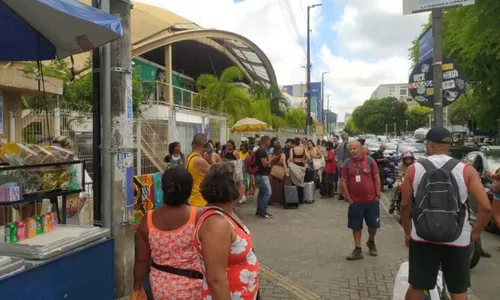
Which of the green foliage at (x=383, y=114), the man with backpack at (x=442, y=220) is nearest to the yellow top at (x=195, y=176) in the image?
the man with backpack at (x=442, y=220)

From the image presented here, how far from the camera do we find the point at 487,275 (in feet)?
18.5

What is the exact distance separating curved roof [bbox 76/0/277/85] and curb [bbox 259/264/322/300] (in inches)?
726

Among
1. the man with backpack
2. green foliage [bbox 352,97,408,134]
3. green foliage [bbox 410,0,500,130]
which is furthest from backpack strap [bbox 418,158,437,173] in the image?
green foliage [bbox 352,97,408,134]

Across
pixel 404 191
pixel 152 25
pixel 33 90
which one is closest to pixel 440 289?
pixel 404 191

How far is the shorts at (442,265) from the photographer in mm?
3416

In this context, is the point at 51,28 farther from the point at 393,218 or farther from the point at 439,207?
the point at 393,218

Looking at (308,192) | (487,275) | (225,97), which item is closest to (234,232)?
(487,275)

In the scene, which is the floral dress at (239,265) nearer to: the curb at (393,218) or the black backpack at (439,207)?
the black backpack at (439,207)

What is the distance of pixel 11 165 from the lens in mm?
2902

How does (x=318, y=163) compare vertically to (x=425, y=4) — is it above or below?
below

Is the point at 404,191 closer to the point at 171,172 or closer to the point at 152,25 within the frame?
the point at 171,172

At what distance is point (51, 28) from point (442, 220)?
3259 millimetres

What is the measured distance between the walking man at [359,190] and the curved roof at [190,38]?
58.8ft

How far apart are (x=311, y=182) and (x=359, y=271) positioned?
5957mm
